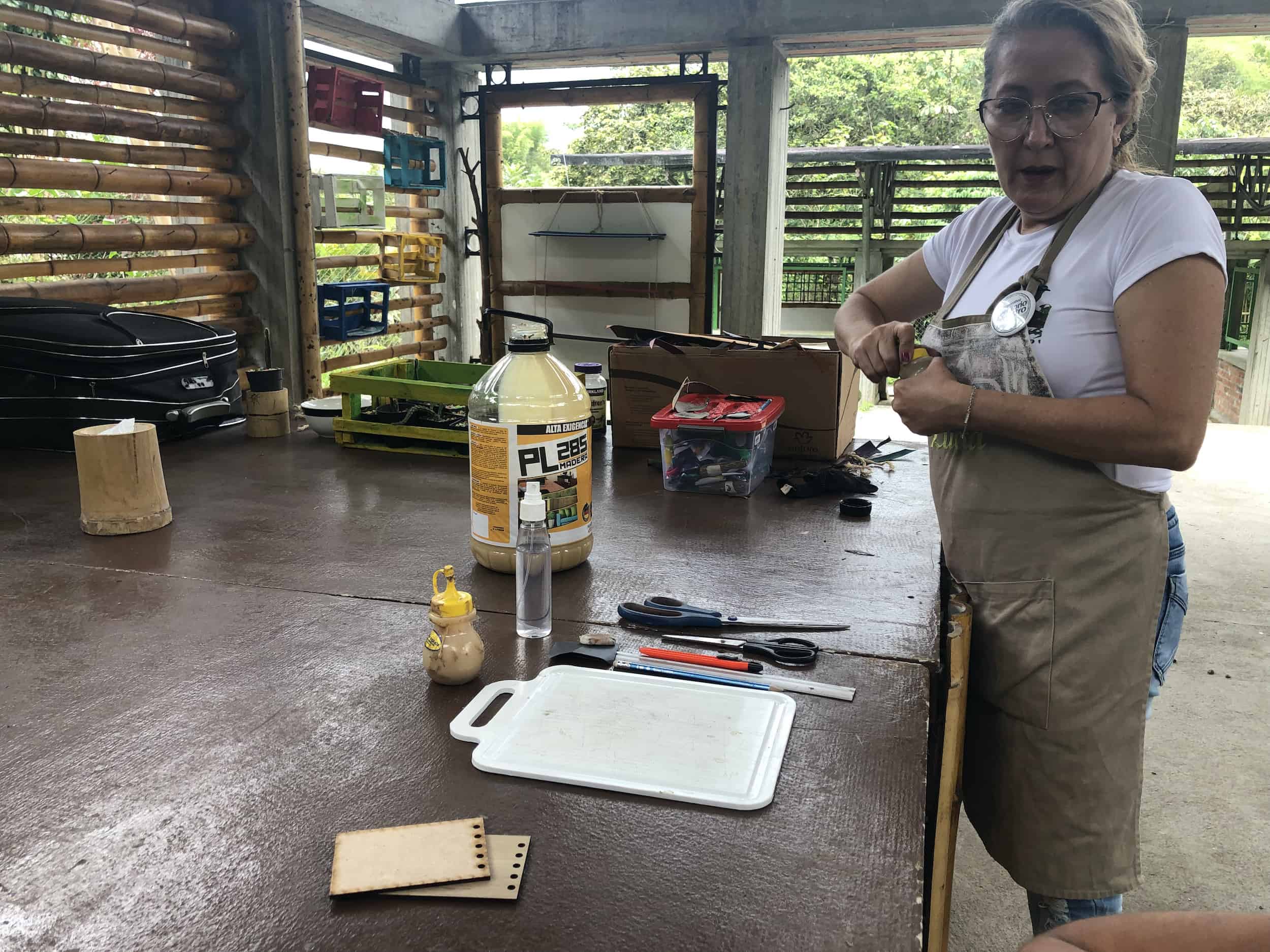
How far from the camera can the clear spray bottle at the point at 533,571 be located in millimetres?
1296

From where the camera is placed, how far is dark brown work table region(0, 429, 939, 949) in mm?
798

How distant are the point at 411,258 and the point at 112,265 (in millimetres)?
2070

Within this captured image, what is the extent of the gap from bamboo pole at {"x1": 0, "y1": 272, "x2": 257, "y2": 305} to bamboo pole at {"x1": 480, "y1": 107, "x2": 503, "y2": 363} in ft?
5.61

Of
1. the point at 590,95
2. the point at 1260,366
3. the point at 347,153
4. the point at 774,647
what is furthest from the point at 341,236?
the point at 1260,366

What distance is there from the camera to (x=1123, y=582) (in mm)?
1373

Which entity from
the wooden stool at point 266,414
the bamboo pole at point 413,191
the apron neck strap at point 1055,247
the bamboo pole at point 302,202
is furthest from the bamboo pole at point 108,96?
the apron neck strap at point 1055,247

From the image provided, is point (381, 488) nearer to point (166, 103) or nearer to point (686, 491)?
point (686, 491)

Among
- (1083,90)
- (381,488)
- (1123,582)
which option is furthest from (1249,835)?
(381,488)

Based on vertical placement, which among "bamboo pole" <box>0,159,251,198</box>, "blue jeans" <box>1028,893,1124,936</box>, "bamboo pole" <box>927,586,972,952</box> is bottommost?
"blue jeans" <box>1028,893,1124,936</box>

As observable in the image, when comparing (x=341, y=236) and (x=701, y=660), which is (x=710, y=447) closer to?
(x=701, y=660)

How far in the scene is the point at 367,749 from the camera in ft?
3.44

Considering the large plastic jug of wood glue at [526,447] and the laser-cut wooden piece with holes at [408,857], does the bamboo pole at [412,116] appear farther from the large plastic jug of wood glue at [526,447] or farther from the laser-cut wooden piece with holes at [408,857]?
the laser-cut wooden piece with holes at [408,857]

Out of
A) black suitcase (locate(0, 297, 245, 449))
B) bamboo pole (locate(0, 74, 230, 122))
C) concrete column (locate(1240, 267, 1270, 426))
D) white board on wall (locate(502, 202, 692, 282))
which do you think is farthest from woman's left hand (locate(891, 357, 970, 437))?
concrete column (locate(1240, 267, 1270, 426))

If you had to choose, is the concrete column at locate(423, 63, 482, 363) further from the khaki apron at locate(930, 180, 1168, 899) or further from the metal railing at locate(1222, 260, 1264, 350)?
the metal railing at locate(1222, 260, 1264, 350)
